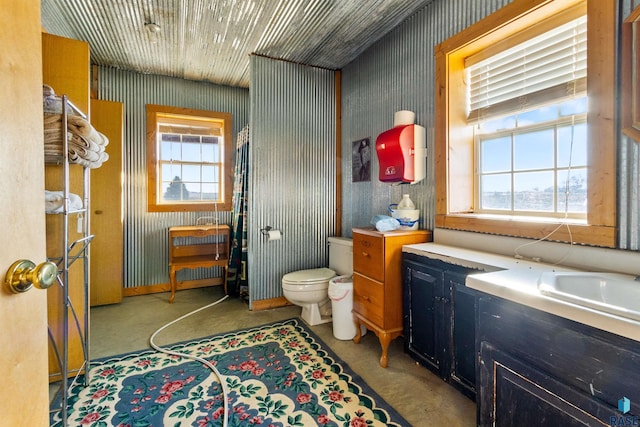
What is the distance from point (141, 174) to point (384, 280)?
3228 millimetres

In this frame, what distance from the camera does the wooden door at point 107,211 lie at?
321 cm

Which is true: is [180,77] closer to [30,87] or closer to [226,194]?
[226,194]

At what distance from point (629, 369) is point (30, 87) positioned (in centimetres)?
166

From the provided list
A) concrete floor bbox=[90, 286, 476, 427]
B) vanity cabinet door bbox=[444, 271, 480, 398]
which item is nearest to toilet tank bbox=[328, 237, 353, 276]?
concrete floor bbox=[90, 286, 476, 427]

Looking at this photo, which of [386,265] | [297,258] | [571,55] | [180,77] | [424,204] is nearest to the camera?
[571,55]

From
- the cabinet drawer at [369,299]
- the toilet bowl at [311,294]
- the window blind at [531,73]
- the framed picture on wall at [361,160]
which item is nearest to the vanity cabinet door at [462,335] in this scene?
the cabinet drawer at [369,299]

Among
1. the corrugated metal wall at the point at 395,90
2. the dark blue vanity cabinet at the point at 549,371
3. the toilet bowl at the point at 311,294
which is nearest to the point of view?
the dark blue vanity cabinet at the point at 549,371

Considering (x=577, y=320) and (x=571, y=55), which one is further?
(x=571, y=55)

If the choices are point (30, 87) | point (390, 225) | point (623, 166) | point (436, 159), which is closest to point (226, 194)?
point (390, 225)

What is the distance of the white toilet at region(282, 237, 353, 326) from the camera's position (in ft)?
8.96

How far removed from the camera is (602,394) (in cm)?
91

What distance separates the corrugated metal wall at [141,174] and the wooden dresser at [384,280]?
103 inches

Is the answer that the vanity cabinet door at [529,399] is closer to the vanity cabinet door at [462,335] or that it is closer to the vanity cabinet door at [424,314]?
the vanity cabinet door at [462,335]

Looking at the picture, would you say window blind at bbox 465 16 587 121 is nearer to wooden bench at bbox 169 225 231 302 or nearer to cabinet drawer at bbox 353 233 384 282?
cabinet drawer at bbox 353 233 384 282
